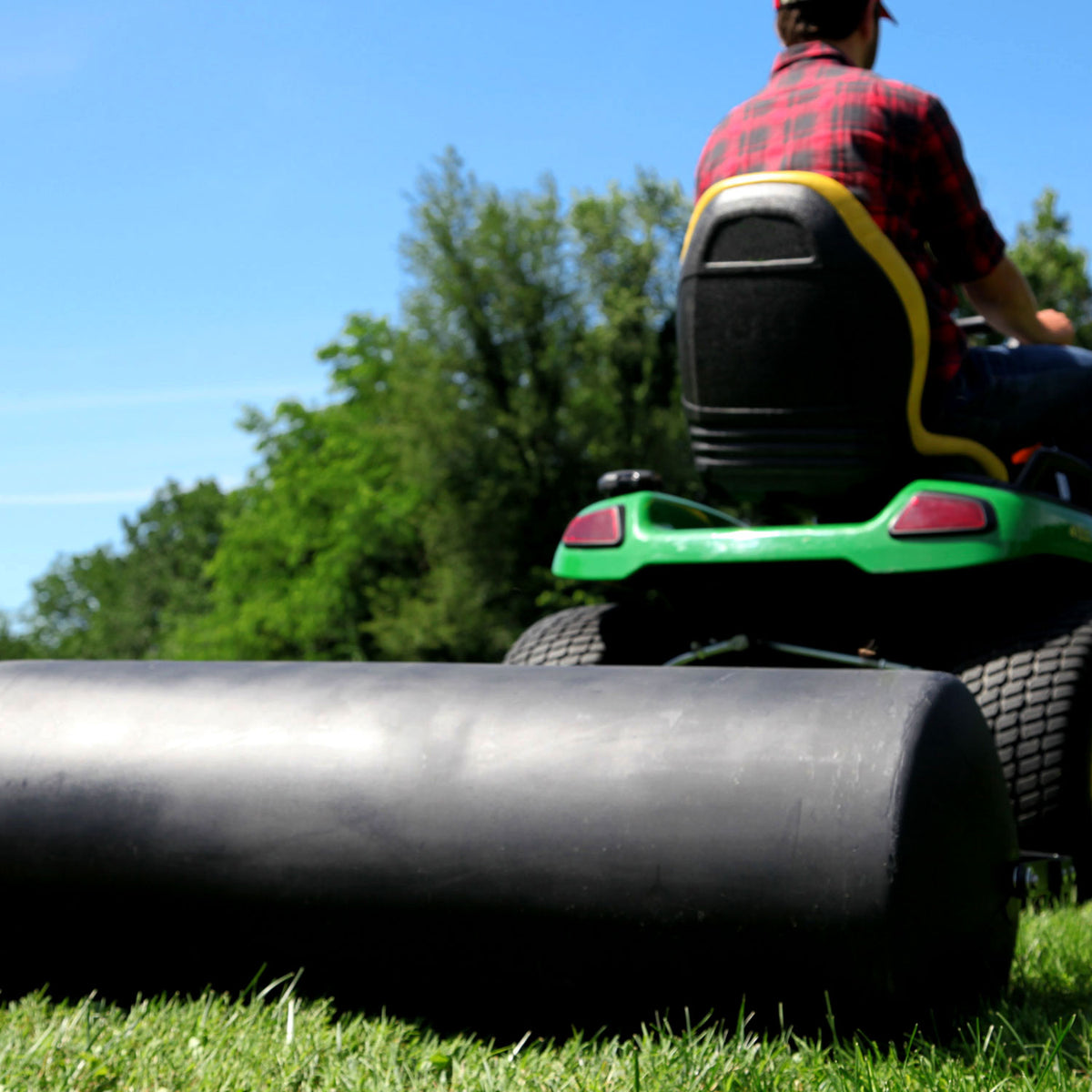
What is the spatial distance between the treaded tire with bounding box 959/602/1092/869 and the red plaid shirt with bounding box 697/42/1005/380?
2.20ft

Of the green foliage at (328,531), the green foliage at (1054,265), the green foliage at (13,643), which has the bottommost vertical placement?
the green foliage at (13,643)

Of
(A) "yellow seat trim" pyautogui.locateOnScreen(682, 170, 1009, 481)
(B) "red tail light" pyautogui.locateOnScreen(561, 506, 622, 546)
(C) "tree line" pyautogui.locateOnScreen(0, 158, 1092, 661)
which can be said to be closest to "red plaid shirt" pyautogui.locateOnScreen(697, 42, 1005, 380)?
(A) "yellow seat trim" pyautogui.locateOnScreen(682, 170, 1009, 481)

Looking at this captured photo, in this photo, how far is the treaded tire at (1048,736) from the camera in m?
2.67

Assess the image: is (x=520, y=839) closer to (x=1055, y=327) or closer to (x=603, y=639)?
(x=603, y=639)

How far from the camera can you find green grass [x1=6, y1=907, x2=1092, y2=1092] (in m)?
1.57

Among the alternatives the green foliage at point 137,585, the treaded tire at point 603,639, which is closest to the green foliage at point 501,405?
the green foliage at point 137,585

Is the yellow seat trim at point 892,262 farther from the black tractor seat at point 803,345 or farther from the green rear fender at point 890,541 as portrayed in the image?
the green rear fender at point 890,541

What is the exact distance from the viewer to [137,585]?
51.8 meters

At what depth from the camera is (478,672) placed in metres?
2.04

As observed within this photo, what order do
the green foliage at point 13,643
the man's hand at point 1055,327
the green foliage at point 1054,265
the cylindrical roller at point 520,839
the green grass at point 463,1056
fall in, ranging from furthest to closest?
the green foliage at point 13,643 → the green foliage at point 1054,265 → the man's hand at point 1055,327 → the cylindrical roller at point 520,839 → the green grass at point 463,1056

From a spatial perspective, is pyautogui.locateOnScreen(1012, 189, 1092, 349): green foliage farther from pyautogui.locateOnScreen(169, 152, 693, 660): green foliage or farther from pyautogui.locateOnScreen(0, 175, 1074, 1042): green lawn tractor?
pyautogui.locateOnScreen(0, 175, 1074, 1042): green lawn tractor

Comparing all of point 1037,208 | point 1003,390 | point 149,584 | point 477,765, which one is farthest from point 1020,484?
point 149,584

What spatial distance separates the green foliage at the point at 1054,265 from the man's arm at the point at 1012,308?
27.0 meters

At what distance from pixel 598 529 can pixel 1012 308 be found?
116 cm
